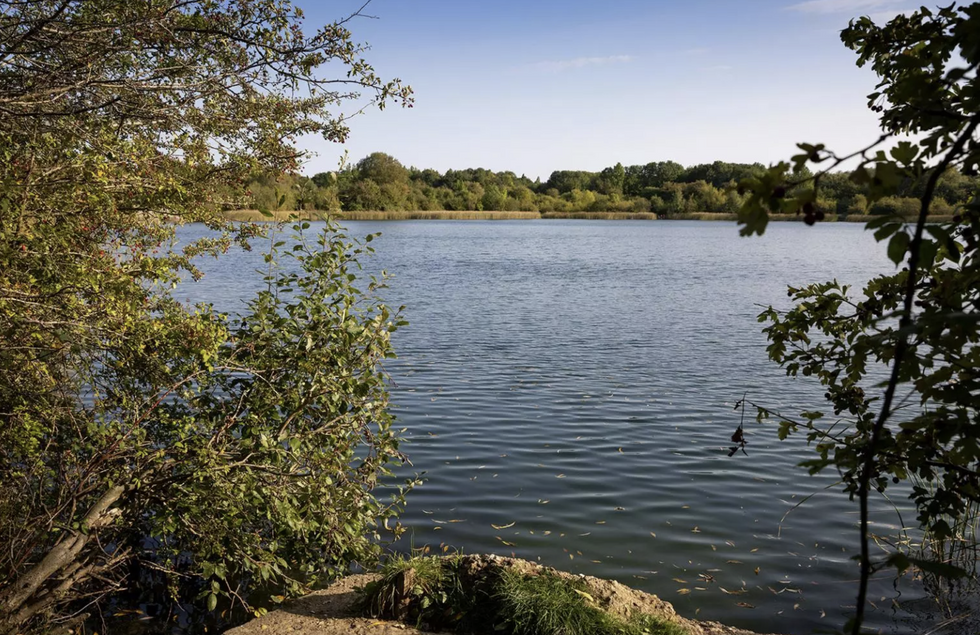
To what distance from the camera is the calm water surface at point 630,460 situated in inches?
280

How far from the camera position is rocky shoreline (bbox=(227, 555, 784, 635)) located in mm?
5445

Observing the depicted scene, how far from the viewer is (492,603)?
5.55 meters

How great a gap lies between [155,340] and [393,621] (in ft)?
8.68

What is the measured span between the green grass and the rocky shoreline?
0.07 metres

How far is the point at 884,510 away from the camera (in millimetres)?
8734

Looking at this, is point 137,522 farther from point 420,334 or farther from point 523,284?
point 523,284

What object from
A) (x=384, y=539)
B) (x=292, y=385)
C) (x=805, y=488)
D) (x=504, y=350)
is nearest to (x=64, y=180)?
(x=292, y=385)

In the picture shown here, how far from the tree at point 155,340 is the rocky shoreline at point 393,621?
1.06ft

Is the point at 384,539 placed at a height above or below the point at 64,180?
below

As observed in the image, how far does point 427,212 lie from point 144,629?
11470 cm

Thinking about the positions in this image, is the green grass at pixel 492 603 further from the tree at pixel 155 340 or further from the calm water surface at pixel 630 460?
the calm water surface at pixel 630 460

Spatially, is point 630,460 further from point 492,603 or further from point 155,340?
point 155,340

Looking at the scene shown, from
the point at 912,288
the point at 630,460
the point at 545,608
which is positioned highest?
the point at 912,288

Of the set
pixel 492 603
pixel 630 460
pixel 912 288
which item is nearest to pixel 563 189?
pixel 630 460
